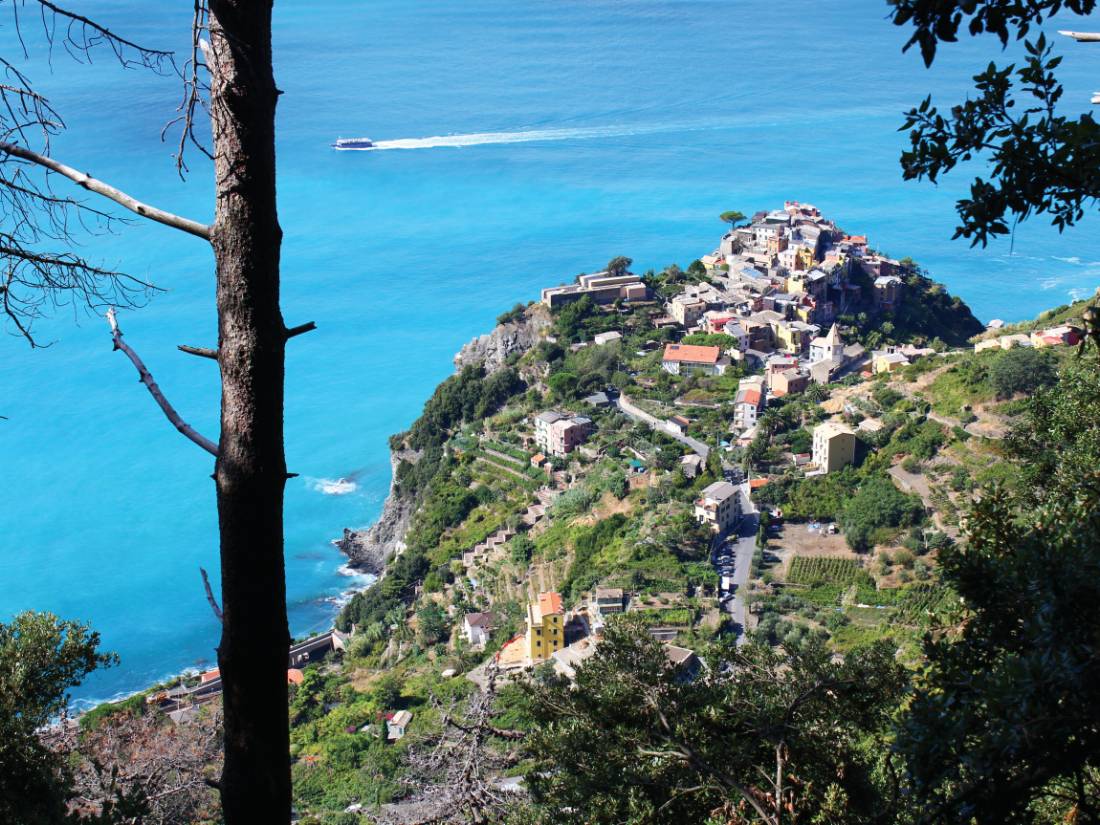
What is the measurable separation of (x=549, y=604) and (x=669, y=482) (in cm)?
384

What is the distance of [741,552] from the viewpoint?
14594mm

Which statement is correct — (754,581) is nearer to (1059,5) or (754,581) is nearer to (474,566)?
(474,566)

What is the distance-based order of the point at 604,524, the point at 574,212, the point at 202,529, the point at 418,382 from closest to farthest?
the point at 604,524 < the point at 202,529 < the point at 418,382 < the point at 574,212

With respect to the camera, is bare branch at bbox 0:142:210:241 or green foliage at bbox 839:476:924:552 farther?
green foliage at bbox 839:476:924:552

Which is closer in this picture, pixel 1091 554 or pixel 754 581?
pixel 1091 554

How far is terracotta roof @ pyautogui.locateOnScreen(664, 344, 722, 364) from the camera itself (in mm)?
20594

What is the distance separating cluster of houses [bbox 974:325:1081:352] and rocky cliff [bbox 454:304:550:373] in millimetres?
9477

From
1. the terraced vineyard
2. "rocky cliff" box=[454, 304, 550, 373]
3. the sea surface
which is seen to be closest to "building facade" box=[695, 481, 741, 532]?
the terraced vineyard

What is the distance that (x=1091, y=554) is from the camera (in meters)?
1.84

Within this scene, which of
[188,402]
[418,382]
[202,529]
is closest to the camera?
[202,529]

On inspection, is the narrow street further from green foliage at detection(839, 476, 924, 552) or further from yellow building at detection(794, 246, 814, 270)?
yellow building at detection(794, 246, 814, 270)

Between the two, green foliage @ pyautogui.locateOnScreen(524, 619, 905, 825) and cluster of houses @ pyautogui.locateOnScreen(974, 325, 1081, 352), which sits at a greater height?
cluster of houses @ pyautogui.locateOnScreen(974, 325, 1081, 352)

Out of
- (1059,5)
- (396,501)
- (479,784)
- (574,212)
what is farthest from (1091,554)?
(574,212)

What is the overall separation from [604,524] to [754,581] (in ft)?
9.86
